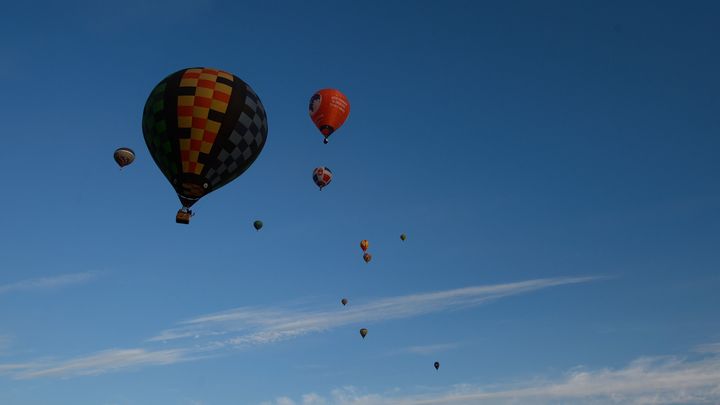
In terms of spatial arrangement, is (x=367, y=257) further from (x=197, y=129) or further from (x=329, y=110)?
(x=197, y=129)

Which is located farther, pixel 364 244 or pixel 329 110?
pixel 364 244

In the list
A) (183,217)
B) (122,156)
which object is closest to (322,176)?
(122,156)

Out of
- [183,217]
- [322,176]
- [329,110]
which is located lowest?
[183,217]

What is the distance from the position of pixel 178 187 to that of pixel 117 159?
37.1ft

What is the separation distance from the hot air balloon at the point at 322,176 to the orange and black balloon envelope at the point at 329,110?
5.30 metres

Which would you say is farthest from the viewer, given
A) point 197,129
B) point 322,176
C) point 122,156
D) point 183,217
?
point 322,176

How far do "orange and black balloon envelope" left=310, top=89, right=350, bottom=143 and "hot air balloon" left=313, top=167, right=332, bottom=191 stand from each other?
530cm

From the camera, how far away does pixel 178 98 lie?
107ft

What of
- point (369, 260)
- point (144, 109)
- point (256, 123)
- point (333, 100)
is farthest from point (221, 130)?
point (369, 260)

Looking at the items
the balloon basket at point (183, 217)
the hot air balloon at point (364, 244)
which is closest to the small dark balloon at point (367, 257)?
the hot air balloon at point (364, 244)

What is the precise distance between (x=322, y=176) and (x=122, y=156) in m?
16.9

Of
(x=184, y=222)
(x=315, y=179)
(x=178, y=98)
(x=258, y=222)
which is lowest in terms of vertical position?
(x=184, y=222)

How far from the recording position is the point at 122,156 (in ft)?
136

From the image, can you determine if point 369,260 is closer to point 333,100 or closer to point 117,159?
point 333,100
